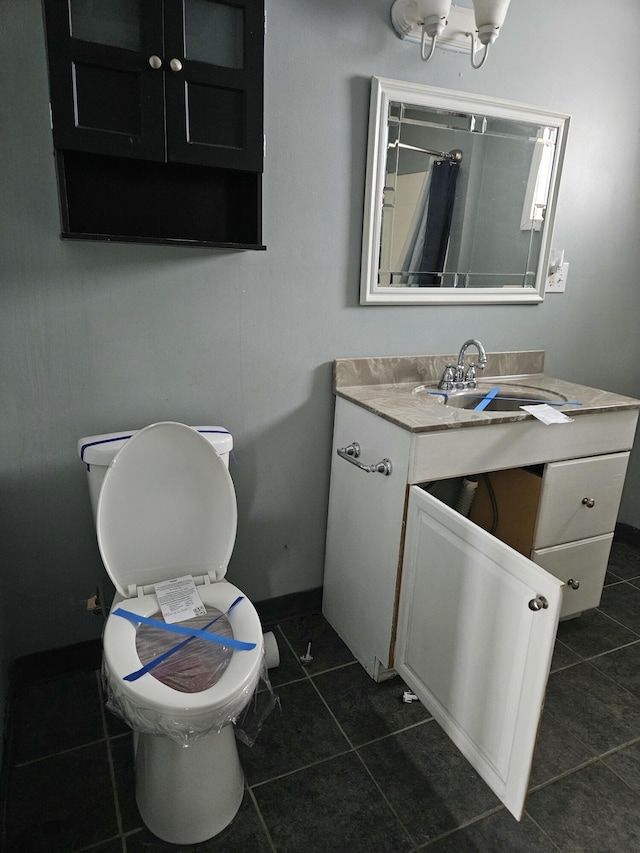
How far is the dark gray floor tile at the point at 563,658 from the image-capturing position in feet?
5.98

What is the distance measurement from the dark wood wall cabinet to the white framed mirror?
1.51 feet

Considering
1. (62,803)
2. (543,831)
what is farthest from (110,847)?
(543,831)

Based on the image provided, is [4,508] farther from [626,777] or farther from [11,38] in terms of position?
[626,777]

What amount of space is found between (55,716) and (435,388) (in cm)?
153

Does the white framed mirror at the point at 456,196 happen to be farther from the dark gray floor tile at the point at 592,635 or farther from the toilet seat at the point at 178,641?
the dark gray floor tile at the point at 592,635

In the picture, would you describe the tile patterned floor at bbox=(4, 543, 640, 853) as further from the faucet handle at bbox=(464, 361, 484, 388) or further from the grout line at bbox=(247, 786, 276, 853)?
the faucet handle at bbox=(464, 361, 484, 388)

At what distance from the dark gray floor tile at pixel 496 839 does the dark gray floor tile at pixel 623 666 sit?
652mm

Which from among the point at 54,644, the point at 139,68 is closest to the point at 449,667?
the point at 54,644

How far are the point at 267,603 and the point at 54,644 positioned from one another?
2.23 ft

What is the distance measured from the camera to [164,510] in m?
1.42

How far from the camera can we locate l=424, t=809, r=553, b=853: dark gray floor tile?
1.24 m

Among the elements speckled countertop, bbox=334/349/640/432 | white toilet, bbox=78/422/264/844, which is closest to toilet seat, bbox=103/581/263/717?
white toilet, bbox=78/422/264/844

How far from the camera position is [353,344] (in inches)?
73.8

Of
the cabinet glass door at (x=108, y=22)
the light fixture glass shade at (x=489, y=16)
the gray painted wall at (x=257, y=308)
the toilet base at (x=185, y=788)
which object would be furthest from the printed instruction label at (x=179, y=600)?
the light fixture glass shade at (x=489, y=16)
